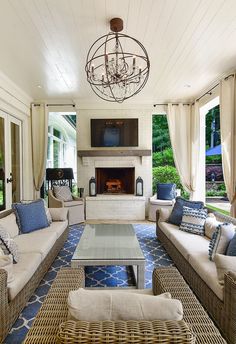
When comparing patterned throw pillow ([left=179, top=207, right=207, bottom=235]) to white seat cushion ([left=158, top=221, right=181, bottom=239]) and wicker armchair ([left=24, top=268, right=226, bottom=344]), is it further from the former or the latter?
wicker armchair ([left=24, top=268, right=226, bottom=344])

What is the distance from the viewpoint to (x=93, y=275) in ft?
9.68

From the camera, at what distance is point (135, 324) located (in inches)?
35.8

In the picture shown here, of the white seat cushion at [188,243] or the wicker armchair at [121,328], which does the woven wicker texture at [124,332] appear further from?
the white seat cushion at [188,243]

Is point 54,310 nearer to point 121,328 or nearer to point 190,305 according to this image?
point 121,328

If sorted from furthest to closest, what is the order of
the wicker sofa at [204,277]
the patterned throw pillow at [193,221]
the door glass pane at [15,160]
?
the door glass pane at [15,160] < the patterned throw pillow at [193,221] < the wicker sofa at [204,277]

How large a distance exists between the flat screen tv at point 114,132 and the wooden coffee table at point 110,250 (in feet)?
9.90

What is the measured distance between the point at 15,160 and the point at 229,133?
430 cm

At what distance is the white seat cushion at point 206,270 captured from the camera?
191 cm

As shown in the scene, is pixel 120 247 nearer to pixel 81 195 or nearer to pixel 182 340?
pixel 182 340

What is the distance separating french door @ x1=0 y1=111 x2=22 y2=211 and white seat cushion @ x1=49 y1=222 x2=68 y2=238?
1.42 m

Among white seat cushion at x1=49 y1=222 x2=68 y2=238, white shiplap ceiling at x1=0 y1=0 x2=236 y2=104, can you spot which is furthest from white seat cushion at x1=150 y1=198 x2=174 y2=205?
white shiplap ceiling at x1=0 y1=0 x2=236 y2=104

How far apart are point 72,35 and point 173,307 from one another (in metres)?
3.14

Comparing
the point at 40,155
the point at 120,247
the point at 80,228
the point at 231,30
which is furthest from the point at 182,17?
the point at 40,155

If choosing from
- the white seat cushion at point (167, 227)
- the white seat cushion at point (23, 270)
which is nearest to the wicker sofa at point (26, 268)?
the white seat cushion at point (23, 270)
